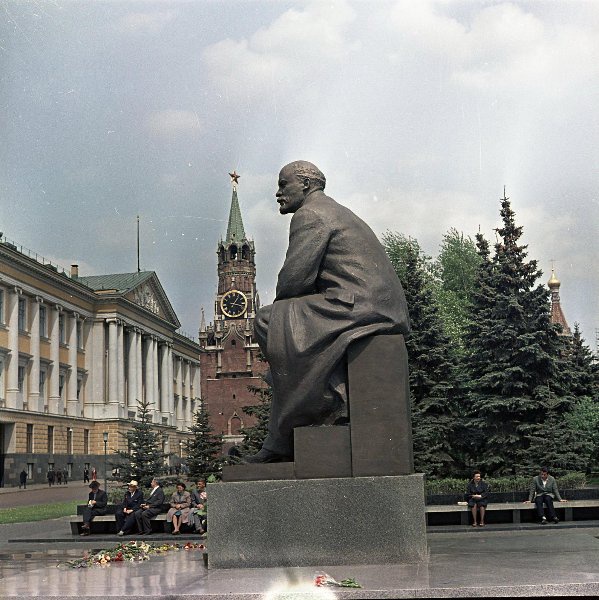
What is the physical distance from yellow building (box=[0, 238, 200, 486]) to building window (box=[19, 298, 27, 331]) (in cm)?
9

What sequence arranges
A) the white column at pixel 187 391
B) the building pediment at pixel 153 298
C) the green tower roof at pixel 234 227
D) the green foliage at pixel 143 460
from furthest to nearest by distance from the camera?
the green tower roof at pixel 234 227
the white column at pixel 187 391
the building pediment at pixel 153 298
the green foliage at pixel 143 460

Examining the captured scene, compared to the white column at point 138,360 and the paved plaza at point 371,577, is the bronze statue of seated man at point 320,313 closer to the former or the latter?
the paved plaza at point 371,577

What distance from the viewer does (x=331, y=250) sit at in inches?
264

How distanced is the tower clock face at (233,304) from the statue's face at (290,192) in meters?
135

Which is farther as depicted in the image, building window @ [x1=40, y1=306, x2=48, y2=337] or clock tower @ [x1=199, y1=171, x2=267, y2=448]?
clock tower @ [x1=199, y1=171, x2=267, y2=448]

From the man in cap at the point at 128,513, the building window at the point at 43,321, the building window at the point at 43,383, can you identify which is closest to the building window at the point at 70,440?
the building window at the point at 43,383

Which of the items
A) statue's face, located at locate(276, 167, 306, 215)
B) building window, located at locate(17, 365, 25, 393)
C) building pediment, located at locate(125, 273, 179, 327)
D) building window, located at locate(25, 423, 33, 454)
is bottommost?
statue's face, located at locate(276, 167, 306, 215)

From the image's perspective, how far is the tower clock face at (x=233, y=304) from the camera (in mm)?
142250

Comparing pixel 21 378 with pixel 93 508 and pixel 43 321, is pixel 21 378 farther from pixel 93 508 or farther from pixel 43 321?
pixel 93 508

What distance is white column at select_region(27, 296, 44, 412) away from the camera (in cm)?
5909

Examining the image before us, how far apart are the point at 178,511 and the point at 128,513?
4.14ft

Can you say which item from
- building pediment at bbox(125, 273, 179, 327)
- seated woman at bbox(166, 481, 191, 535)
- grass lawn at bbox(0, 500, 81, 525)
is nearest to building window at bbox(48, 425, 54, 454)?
building pediment at bbox(125, 273, 179, 327)

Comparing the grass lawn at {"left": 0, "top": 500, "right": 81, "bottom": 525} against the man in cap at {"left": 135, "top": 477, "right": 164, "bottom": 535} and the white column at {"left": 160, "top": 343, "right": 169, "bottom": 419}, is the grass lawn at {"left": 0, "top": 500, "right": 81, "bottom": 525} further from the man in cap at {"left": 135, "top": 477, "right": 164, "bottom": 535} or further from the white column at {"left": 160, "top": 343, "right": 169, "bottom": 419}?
the white column at {"left": 160, "top": 343, "right": 169, "bottom": 419}

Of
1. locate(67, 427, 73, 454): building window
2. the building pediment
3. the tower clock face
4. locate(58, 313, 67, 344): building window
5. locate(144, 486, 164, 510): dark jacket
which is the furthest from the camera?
the tower clock face
